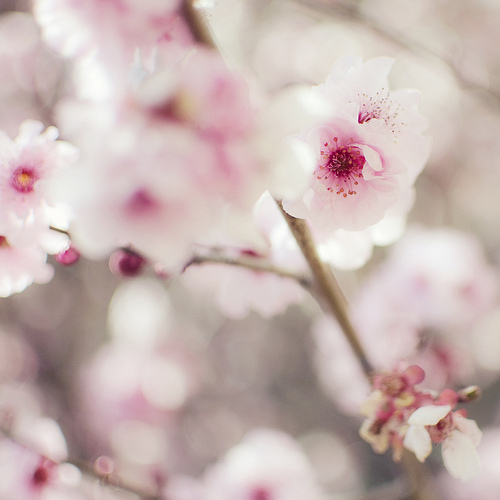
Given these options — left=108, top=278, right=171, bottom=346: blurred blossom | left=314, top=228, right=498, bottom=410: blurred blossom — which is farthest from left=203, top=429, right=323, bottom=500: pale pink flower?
left=108, top=278, right=171, bottom=346: blurred blossom

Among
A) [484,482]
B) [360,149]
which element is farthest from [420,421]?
[484,482]

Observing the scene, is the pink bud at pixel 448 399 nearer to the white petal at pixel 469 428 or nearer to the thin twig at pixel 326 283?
the white petal at pixel 469 428

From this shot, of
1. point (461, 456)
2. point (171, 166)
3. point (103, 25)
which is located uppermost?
point (103, 25)

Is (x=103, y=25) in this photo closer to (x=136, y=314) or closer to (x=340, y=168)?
(x=340, y=168)

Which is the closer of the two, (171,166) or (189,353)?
(171,166)

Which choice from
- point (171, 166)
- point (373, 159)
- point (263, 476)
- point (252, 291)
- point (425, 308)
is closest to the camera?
point (171, 166)

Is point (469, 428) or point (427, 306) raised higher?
point (427, 306)
